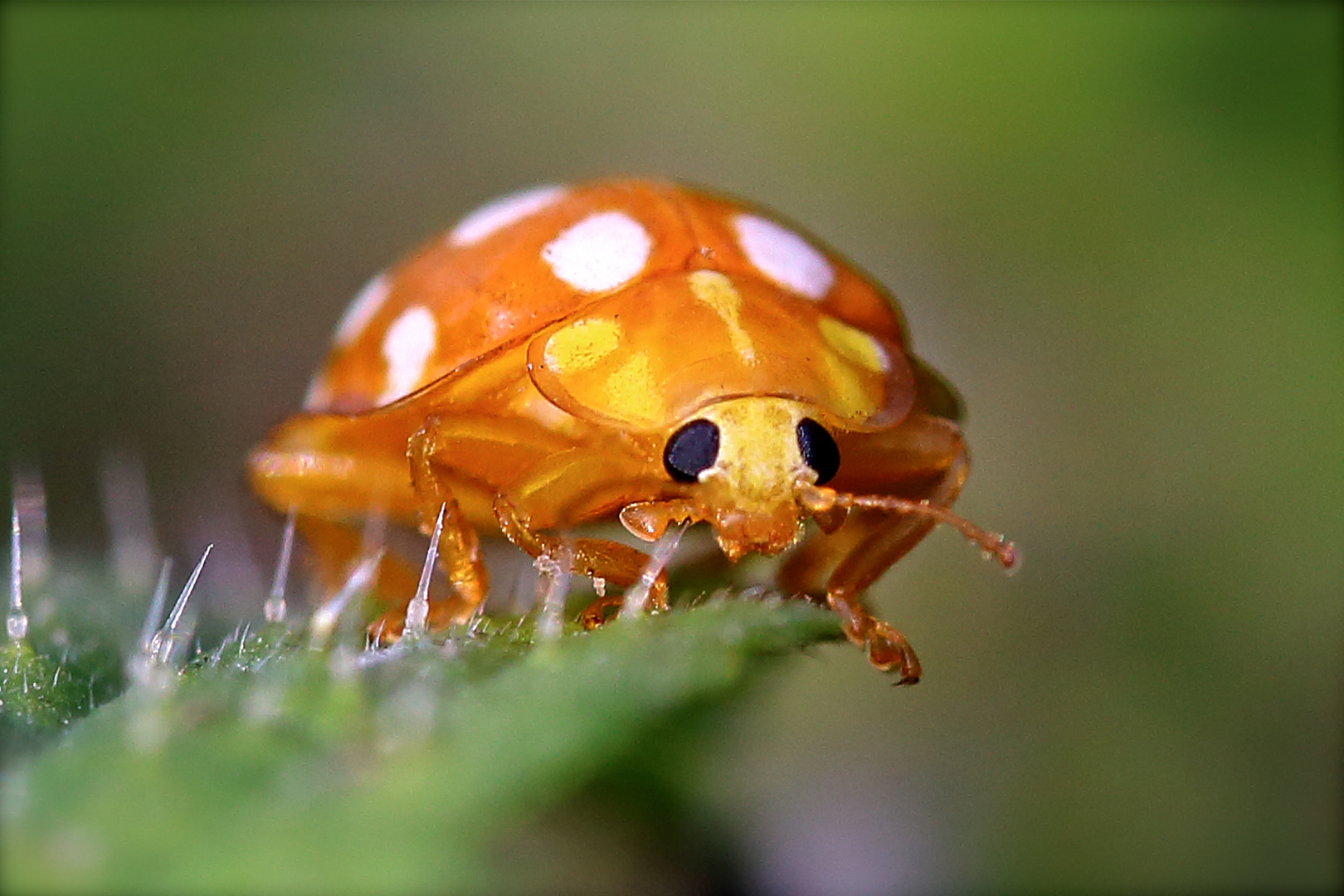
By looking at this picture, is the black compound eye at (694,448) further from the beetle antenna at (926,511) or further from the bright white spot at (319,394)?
the bright white spot at (319,394)

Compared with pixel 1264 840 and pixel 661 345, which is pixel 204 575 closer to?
pixel 661 345

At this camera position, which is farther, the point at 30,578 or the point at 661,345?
the point at 30,578

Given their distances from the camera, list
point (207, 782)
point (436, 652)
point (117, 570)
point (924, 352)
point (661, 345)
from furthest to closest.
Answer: point (924, 352) < point (117, 570) < point (661, 345) < point (436, 652) < point (207, 782)

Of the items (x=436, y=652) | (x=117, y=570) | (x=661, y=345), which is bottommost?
(x=117, y=570)

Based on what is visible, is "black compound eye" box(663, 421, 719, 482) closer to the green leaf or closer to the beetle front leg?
the beetle front leg

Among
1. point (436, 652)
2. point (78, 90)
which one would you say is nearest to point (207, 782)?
point (436, 652)

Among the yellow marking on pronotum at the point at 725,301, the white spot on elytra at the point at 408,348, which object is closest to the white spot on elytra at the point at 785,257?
the yellow marking on pronotum at the point at 725,301

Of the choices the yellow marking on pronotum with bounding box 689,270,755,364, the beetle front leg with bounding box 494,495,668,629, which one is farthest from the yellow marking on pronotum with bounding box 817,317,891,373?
the beetle front leg with bounding box 494,495,668,629
